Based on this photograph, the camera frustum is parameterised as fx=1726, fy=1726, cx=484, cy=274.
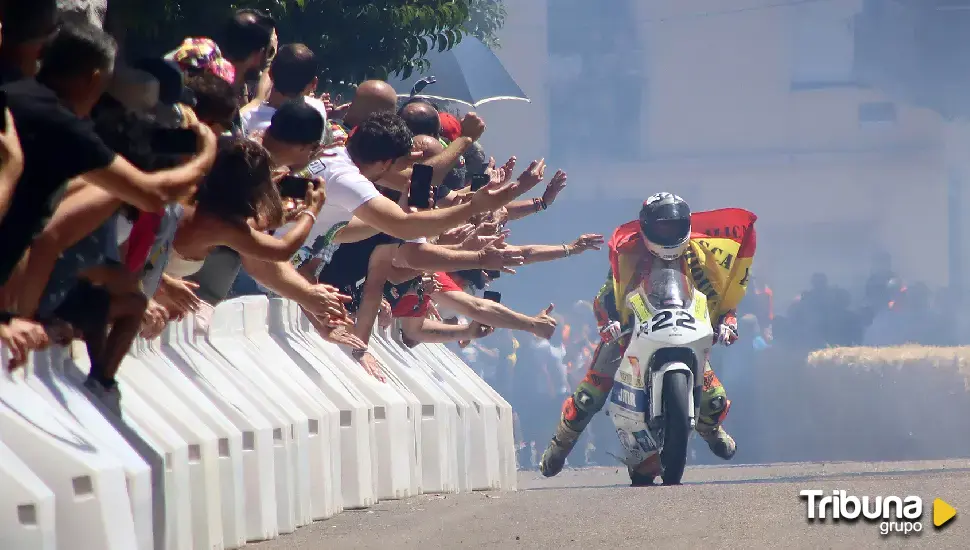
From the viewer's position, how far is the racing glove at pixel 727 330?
12703 millimetres

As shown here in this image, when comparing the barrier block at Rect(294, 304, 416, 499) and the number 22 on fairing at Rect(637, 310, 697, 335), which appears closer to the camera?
the barrier block at Rect(294, 304, 416, 499)

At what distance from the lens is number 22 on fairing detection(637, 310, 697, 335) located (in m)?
12.2

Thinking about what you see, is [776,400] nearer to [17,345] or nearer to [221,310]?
[221,310]

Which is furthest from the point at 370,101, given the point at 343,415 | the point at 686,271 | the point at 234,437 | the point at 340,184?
the point at 686,271

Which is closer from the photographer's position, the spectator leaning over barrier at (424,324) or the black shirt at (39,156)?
the black shirt at (39,156)

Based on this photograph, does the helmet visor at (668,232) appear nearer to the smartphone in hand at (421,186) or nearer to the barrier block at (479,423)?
the barrier block at (479,423)

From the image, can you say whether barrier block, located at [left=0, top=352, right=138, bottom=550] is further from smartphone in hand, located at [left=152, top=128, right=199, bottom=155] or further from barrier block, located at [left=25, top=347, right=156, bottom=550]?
smartphone in hand, located at [left=152, top=128, right=199, bottom=155]

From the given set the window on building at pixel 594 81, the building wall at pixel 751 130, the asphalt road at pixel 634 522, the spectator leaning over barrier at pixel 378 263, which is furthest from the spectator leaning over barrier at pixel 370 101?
the building wall at pixel 751 130

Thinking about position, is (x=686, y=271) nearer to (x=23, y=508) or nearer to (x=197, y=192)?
(x=197, y=192)

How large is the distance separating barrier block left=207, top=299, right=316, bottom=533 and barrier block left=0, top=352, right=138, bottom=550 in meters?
2.43

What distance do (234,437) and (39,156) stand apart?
291cm

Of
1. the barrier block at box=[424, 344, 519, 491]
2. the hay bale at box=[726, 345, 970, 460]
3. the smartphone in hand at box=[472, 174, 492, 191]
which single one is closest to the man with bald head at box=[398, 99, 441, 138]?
the smartphone in hand at box=[472, 174, 492, 191]

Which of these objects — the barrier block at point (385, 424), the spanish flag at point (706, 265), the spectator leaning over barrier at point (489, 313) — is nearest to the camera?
the barrier block at point (385, 424)

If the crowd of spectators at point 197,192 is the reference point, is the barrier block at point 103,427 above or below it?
below
